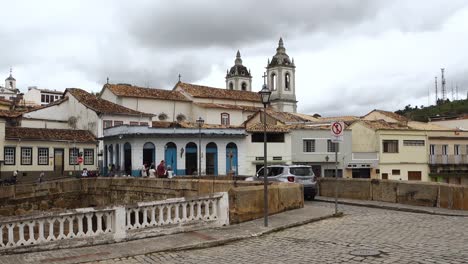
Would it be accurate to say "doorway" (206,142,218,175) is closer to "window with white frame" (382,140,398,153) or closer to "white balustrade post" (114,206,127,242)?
"window with white frame" (382,140,398,153)

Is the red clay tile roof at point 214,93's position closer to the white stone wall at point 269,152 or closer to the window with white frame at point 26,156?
the white stone wall at point 269,152

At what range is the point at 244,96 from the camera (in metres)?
63.0

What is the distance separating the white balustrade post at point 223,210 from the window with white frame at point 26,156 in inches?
1193

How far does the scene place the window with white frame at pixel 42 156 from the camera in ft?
130

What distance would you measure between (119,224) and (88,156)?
33702 mm

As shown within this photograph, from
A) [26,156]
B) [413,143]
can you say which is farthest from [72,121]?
[413,143]

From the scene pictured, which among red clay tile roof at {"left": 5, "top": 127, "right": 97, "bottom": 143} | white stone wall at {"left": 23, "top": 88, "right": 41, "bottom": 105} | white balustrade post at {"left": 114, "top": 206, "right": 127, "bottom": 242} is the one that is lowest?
white balustrade post at {"left": 114, "top": 206, "right": 127, "bottom": 242}

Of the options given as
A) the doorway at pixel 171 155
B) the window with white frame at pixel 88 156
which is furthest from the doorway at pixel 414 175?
the window with white frame at pixel 88 156

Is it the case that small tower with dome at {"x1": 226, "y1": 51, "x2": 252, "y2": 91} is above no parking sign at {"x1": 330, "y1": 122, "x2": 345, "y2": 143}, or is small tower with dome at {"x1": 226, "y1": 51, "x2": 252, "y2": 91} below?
above

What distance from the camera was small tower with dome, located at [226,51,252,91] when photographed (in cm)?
8612

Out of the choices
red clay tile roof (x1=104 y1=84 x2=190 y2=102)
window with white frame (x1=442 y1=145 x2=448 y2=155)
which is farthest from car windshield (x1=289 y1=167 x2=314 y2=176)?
window with white frame (x1=442 y1=145 x2=448 y2=155)

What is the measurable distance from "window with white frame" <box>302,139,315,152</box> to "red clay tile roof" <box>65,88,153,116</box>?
15.7m

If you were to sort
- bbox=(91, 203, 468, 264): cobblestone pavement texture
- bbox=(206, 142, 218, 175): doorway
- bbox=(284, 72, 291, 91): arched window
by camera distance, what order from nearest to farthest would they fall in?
bbox=(91, 203, 468, 264): cobblestone pavement texture < bbox=(206, 142, 218, 175): doorway < bbox=(284, 72, 291, 91): arched window

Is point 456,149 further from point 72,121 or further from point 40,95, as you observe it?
point 40,95
